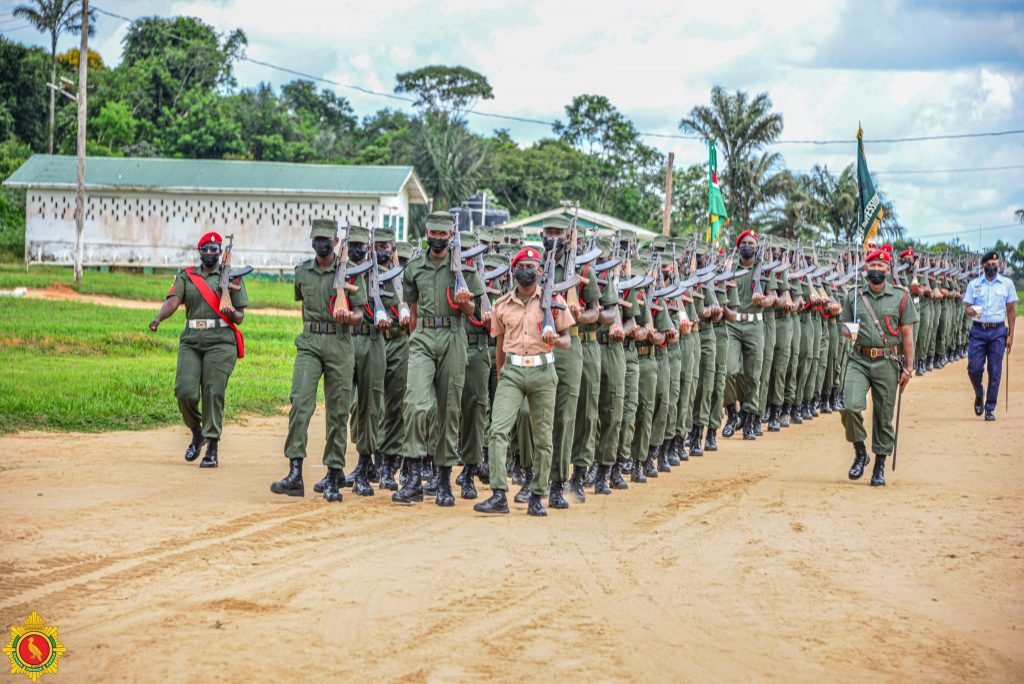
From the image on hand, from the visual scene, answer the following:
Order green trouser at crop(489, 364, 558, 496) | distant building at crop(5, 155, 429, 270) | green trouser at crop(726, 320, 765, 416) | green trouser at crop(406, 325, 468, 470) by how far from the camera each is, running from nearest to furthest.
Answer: green trouser at crop(489, 364, 558, 496), green trouser at crop(406, 325, 468, 470), green trouser at crop(726, 320, 765, 416), distant building at crop(5, 155, 429, 270)

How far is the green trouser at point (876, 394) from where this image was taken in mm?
12758

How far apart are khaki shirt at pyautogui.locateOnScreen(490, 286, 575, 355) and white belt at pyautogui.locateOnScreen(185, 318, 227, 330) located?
3.44 m

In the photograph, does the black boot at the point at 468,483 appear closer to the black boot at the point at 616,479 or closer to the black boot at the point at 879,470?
the black boot at the point at 616,479

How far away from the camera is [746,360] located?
16.6 metres

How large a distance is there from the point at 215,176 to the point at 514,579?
40100mm

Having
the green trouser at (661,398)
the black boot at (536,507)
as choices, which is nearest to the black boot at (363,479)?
the black boot at (536,507)

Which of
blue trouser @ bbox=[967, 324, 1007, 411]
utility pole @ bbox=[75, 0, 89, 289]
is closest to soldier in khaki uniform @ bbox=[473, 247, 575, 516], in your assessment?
blue trouser @ bbox=[967, 324, 1007, 411]

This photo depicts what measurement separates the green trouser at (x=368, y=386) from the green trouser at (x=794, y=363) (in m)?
8.10

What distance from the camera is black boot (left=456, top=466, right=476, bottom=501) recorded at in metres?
11.5

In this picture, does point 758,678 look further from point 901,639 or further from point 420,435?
point 420,435

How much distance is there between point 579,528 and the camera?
10.2 m

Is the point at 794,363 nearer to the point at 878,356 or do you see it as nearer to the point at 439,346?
the point at 878,356

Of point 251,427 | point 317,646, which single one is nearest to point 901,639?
point 317,646

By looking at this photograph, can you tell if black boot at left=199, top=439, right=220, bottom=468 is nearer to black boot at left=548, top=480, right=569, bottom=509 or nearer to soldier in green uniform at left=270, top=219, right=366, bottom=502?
soldier in green uniform at left=270, top=219, right=366, bottom=502
